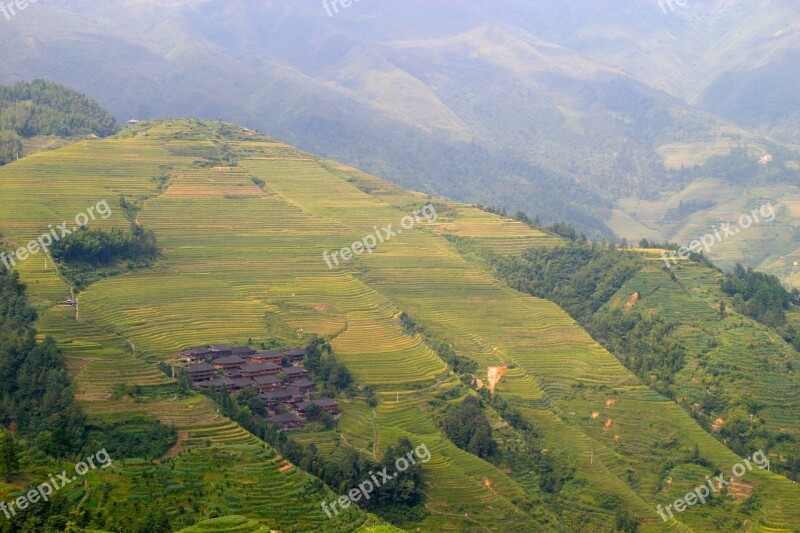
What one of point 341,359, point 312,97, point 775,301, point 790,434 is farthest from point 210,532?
point 312,97

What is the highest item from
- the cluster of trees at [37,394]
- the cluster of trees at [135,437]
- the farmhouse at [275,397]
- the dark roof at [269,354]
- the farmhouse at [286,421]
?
the cluster of trees at [37,394]

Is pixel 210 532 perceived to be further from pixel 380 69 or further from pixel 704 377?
pixel 380 69

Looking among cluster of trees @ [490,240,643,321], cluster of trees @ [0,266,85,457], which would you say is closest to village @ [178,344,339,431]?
cluster of trees @ [0,266,85,457]

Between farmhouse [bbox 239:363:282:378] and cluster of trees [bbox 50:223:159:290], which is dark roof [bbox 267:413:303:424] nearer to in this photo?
farmhouse [bbox 239:363:282:378]

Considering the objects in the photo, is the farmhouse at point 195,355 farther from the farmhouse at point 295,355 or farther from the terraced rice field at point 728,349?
the terraced rice field at point 728,349

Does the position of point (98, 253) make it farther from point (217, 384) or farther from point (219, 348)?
point (217, 384)

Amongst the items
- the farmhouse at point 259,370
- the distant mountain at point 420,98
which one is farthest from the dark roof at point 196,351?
the distant mountain at point 420,98
